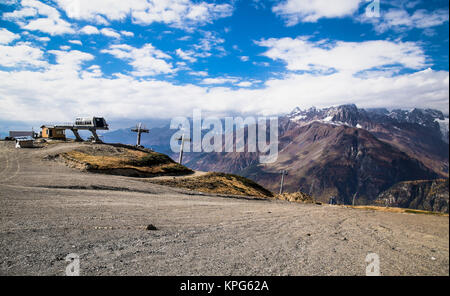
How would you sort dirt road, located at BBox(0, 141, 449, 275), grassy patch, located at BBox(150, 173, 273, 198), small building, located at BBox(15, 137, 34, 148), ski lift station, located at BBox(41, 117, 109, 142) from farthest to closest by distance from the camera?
1. ski lift station, located at BBox(41, 117, 109, 142)
2. small building, located at BBox(15, 137, 34, 148)
3. grassy patch, located at BBox(150, 173, 273, 198)
4. dirt road, located at BBox(0, 141, 449, 275)

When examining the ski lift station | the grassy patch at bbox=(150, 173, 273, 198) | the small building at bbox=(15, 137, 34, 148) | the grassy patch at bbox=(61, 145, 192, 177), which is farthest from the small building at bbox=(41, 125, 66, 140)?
the grassy patch at bbox=(150, 173, 273, 198)

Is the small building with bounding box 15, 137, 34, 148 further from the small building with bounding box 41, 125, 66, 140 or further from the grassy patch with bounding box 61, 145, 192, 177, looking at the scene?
the small building with bounding box 41, 125, 66, 140

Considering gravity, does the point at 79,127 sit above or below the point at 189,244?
above

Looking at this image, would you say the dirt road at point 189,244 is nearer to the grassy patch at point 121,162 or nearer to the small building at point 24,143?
the grassy patch at point 121,162

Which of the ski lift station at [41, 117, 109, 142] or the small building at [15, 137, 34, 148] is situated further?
the ski lift station at [41, 117, 109, 142]

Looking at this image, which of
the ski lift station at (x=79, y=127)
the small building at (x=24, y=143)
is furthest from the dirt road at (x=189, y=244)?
the ski lift station at (x=79, y=127)

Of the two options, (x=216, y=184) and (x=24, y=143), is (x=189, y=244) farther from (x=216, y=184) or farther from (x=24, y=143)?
(x=24, y=143)

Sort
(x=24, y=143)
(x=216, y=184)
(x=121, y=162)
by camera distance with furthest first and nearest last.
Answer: (x=24, y=143) < (x=216, y=184) < (x=121, y=162)

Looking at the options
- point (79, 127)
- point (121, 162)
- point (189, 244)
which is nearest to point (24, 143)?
point (79, 127)

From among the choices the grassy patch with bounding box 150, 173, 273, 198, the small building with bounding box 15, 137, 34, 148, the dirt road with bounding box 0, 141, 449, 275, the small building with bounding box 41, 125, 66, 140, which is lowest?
the grassy patch with bounding box 150, 173, 273, 198
